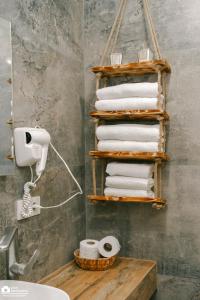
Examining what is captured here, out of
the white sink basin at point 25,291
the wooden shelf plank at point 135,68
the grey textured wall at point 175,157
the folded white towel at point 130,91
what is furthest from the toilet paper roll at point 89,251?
the wooden shelf plank at point 135,68

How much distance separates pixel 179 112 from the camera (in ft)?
6.84

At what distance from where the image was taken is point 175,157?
6.88 ft

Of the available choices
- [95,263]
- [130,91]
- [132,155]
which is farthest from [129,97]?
[95,263]

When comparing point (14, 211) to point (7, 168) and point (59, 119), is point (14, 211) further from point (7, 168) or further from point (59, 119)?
point (59, 119)

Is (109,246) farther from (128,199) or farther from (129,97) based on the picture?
(129,97)

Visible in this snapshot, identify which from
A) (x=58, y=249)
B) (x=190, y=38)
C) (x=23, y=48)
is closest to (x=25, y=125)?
(x=23, y=48)

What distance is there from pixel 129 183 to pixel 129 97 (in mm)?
464

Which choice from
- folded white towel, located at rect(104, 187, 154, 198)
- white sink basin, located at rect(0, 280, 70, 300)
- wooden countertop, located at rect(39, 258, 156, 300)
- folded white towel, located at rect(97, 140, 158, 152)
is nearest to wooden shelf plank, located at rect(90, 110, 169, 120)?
folded white towel, located at rect(97, 140, 158, 152)

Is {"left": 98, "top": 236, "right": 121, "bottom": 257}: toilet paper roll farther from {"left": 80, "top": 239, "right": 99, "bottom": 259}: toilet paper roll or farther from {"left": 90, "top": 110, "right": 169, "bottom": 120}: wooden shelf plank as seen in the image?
{"left": 90, "top": 110, "right": 169, "bottom": 120}: wooden shelf plank

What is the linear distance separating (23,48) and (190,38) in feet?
3.02

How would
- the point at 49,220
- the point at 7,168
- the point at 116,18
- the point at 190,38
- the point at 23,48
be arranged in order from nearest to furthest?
the point at 7,168, the point at 23,48, the point at 49,220, the point at 190,38, the point at 116,18

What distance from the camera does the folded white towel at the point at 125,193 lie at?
2008 millimetres

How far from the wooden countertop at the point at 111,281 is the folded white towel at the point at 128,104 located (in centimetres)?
86

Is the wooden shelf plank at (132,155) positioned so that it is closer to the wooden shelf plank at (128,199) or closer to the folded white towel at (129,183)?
the folded white towel at (129,183)
